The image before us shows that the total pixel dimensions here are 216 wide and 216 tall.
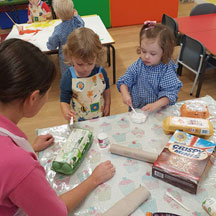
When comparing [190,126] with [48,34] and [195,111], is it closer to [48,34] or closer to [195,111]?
[195,111]

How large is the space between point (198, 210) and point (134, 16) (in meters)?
4.81

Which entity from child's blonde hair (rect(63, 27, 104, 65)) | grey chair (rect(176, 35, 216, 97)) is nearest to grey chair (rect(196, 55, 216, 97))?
grey chair (rect(176, 35, 216, 97))

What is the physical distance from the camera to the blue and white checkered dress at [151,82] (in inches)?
58.8

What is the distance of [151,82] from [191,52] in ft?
5.03

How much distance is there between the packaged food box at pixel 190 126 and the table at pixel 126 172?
0.22 feet

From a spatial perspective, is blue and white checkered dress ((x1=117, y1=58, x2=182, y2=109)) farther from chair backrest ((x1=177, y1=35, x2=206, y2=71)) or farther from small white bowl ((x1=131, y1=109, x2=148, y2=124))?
chair backrest ((x1=177, y1=35, x2=206, y2=71))

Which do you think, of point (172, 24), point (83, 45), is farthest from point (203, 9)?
point (83, 45)

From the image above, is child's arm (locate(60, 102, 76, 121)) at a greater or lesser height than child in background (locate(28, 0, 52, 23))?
lesser

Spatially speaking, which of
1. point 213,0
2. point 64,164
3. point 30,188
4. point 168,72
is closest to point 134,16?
point 213,0

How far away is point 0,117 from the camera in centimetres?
67

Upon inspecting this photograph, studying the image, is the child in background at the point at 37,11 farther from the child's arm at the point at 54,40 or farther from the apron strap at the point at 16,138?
the apron strap at the point at 16,138

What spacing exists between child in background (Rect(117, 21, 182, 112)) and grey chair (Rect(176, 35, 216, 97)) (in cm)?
130

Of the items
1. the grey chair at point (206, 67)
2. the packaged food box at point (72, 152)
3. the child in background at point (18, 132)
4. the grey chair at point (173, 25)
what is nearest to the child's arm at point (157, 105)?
the packaged food box at point (72, 152)

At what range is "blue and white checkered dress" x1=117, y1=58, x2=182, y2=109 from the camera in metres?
1.49
